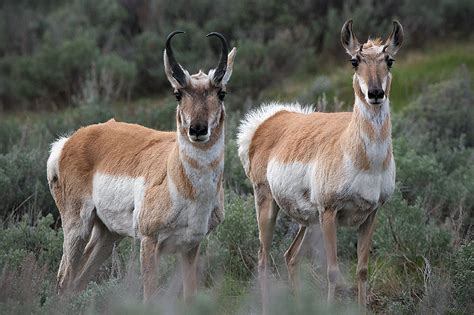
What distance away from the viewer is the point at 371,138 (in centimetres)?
718

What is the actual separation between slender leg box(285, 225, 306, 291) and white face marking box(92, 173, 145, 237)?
1735 millimetres

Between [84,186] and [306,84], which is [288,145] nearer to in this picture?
[84,186]

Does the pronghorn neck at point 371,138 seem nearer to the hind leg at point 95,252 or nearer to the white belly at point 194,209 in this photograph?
the white belly at point 194,209

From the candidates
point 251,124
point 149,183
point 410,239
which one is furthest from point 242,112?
point 149,183

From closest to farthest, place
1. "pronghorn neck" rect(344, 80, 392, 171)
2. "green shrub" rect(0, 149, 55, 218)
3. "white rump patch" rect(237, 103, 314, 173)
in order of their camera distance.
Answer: "pronghorn neck" rect(344, 80, 392, 171) < "white rump patch" rect(237, 103, 314, 173) < "green shrub" rect(0, 149, 55, 218)

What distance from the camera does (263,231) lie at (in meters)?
8.42

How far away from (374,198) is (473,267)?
4.21ft

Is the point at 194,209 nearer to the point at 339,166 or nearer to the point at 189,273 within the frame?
the point at 189,273

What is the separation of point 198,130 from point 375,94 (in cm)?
139

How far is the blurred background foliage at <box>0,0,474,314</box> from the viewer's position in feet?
24.8

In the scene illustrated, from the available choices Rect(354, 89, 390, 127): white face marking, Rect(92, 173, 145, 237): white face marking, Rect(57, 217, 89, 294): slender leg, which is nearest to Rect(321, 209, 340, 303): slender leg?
Rect(354, 89, 390, 127): white face marking

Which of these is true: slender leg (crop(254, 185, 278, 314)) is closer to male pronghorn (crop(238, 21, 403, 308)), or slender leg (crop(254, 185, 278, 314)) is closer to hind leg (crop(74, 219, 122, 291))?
male pronghorn (crop(238, 21, 403, 308))

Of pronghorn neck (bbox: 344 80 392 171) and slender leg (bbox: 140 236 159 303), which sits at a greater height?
pronghorn neck (bbox: 344 80 392 171)

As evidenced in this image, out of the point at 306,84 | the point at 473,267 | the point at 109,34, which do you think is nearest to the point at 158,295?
the point at 473,267
